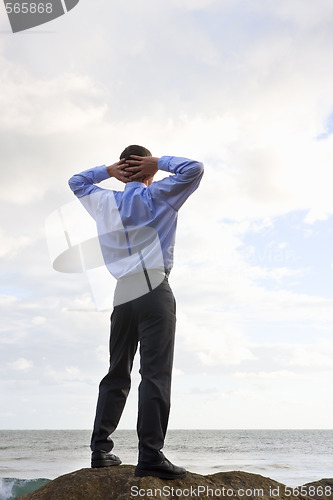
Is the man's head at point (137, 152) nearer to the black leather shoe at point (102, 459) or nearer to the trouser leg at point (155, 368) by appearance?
the trouser leg at point (155, 368)

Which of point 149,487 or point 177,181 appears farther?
point 177,181

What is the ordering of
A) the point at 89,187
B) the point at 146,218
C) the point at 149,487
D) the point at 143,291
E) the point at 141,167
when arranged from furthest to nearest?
the point at 89,187 → the point at 141,167 → the point at 146,218 → the point at 143,291 → the point at 149,487

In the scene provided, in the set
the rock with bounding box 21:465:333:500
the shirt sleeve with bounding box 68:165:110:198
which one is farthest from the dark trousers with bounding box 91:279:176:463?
the shirt sleeve with bounding box 68:165:110:198

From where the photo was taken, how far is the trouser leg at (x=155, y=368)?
141 inches

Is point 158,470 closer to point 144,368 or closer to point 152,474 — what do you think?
point 152,474

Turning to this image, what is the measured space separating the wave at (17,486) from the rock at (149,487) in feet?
24.9

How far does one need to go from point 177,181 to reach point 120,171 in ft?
1.99

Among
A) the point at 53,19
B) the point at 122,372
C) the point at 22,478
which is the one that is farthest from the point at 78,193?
the point at 22,478

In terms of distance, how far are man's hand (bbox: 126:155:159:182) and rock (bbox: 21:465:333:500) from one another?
90.1 inches

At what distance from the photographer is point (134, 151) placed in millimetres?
4137

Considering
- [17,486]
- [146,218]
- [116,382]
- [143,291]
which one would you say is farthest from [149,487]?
[17,486]

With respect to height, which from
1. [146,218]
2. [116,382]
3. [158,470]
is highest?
[146,218]

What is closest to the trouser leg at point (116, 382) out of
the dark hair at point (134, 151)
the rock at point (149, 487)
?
the rock at point (149, 487)

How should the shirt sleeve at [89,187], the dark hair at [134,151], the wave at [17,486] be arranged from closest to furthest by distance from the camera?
1. the dark hair at [134,151]
2. the shirt sleeve at [89,187]
3. the wave at [17,486]
